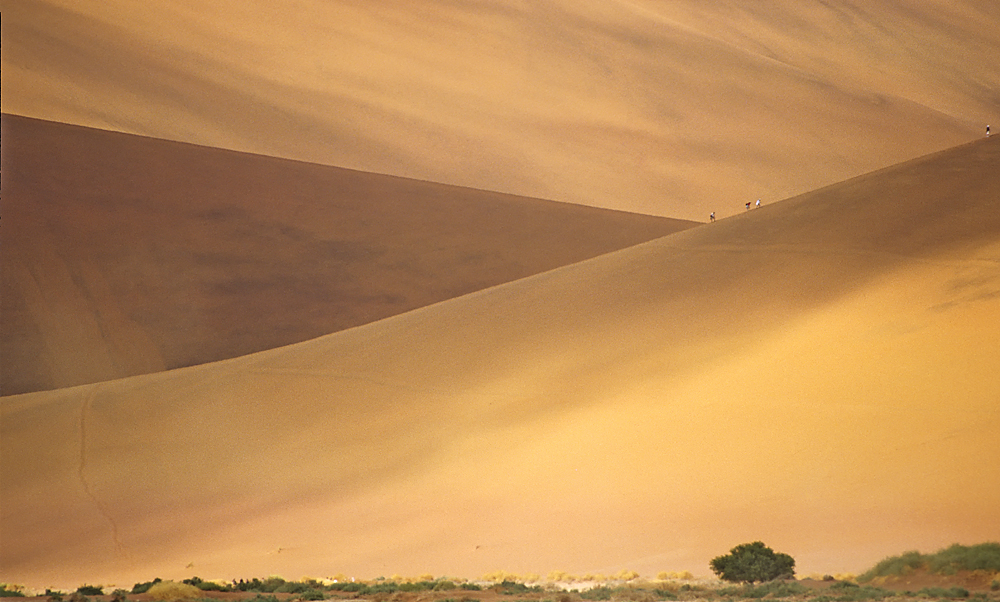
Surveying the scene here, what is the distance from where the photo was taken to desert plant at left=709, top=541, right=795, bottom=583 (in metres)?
10.1

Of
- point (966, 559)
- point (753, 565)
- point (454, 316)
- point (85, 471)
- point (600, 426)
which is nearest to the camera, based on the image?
point (966, 559)

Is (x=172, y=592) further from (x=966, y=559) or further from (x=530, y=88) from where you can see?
(x=530, y=88)

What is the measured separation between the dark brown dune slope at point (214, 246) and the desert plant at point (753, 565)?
44.5 feet

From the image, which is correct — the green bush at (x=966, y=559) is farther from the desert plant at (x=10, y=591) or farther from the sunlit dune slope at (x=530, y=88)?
the sunlit dune slope at (x=530, y=88)

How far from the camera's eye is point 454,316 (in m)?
20.0

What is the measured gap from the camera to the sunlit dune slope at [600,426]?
11.9 meters

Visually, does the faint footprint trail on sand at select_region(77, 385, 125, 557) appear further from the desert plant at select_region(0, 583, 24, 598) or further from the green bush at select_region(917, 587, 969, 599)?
the green bush at select_region(917, 587, 969, 599)

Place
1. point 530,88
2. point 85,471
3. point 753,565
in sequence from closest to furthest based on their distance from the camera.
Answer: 1. point 753,565
2. point 85,471
3. point 530,88

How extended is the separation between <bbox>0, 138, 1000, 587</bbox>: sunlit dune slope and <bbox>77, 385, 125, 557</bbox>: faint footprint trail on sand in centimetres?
4

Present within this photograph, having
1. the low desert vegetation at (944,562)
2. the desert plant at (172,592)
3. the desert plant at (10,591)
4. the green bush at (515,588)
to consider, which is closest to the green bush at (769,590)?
the low desert vegetation at (944,562)

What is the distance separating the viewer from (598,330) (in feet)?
58.2

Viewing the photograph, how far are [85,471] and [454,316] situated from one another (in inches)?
271

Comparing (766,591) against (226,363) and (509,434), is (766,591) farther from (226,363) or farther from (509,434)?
(226,363)

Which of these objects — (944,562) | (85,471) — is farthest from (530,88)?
(944,562)
